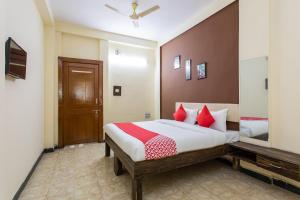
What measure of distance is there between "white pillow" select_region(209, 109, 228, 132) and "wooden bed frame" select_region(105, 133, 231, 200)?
341 mm

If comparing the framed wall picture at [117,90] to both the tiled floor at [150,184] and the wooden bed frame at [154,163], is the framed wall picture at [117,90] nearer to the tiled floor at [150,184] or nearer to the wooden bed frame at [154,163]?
the tiled floor at [150,184]

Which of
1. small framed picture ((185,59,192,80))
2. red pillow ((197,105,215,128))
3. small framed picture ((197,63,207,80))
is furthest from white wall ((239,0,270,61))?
small framed picture ((185,59,192,80))

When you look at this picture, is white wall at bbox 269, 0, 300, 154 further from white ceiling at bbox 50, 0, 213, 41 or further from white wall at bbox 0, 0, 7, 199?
white wall at bbox 0, 0, 7, 199

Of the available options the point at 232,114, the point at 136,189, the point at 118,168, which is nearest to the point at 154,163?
the point at 136,189

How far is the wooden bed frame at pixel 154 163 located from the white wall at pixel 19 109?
125 centimetres

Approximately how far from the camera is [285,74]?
2.20 m

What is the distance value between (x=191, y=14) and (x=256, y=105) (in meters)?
2.47

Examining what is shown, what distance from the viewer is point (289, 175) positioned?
1.85 meters

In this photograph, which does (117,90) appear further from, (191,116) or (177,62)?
(191,116)

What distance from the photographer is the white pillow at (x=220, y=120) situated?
2822mm

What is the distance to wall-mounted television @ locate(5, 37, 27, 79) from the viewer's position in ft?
5.32

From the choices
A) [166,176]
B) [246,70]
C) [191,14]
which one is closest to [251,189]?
[166,176]

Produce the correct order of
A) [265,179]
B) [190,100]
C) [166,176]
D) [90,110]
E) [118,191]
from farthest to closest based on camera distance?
[90,110], [190,100], [166,176], [265,179], [118,191]

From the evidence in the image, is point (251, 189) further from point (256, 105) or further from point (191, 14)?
point (191, 14)
